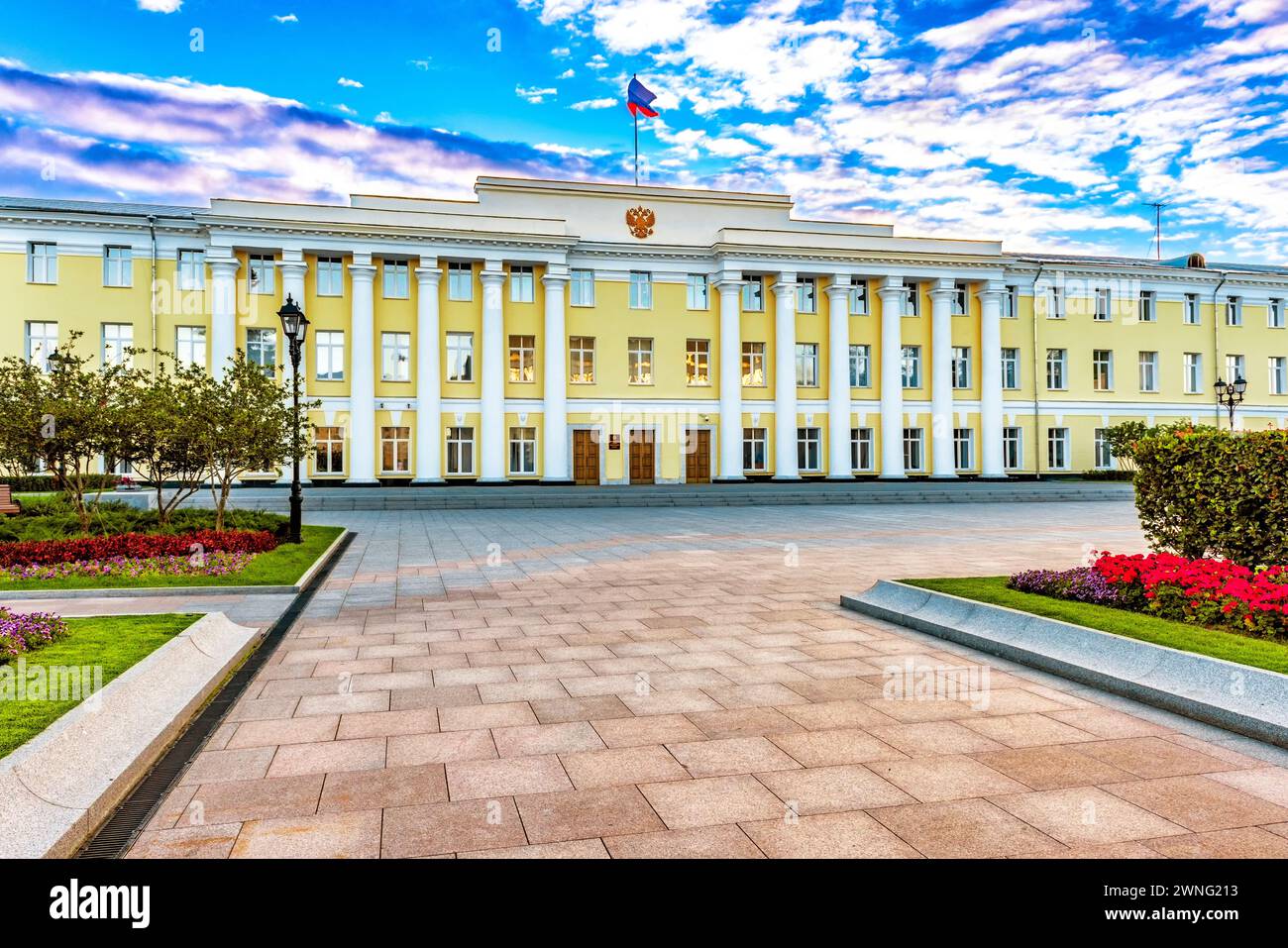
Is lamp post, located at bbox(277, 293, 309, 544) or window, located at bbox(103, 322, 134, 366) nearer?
lamp post, located at bbox(277, 293, 309, 544)

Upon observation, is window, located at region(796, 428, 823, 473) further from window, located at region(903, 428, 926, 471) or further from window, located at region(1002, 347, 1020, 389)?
window, located at region(1002, 347, 1020, 389)

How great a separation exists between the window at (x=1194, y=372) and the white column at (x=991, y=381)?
14.3 meters

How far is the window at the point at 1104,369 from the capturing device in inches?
1928

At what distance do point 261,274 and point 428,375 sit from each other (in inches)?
355

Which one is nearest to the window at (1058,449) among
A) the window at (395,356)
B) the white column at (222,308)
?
the window at (395,356)

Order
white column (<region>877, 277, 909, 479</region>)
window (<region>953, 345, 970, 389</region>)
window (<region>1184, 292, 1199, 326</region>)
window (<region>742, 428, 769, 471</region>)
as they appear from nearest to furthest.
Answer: window (<region>742, 428, 769, 471</region>), white column (<region>877, 277, 909, 479</region>), window (<region>953, 345, 970, 389</region>), window (<region>1184, 292, 1199, 326</region>)

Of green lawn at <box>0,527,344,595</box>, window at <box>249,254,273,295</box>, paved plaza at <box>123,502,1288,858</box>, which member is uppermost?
window at <box>249,254,273,295</box>

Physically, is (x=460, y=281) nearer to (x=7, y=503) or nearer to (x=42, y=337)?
(x=42, y=337)

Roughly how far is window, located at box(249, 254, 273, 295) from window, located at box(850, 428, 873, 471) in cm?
3088

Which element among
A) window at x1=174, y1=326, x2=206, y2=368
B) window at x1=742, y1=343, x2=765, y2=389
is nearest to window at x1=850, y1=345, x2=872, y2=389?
window at x1=742, y1=343, x2=765, y2=389

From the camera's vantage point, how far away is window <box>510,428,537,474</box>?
4194 cm

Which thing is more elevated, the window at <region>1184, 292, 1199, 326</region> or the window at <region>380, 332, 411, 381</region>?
the window at <region>1184, 292, 1199, 326</region>

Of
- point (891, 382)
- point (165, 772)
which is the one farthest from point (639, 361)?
point (165, 772)

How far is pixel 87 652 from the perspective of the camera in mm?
7320
